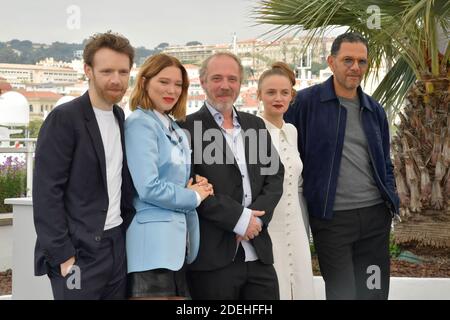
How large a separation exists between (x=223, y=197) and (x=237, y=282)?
0.35m

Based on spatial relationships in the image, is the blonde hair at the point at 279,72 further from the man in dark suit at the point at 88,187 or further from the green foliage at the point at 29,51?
the green foliage at the point at 29,51

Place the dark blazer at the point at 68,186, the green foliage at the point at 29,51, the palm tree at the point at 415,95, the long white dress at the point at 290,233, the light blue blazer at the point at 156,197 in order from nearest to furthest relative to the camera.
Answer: the dark blazer at the point at 68,186 → the light blue blazer at the point at 156,197 → the long white dress at the point at 290,233 → the palm tree at the point at 415,95 → the green foliage at the point at 29,51

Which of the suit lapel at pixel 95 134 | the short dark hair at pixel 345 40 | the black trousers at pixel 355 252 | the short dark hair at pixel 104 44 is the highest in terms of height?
the short dark hair at pixel 345 40

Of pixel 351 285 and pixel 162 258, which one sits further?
pixel 351 285

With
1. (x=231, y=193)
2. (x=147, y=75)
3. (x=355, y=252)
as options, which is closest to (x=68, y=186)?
(x=147, y=75)

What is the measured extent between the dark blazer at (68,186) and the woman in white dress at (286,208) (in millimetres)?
1008

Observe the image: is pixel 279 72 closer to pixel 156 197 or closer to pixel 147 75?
pixel 147 75

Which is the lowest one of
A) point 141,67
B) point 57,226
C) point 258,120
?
point 57,226

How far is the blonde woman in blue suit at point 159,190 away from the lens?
2342 millimetres

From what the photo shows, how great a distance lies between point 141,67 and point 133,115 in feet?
0.68

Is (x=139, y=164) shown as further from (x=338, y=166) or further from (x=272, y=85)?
(x=338, y=166)

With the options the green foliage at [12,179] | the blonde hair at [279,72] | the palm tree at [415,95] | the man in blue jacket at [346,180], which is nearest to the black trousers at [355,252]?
the man in blue jacket at [346,180]

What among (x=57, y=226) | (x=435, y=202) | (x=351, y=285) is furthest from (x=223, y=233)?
(x=435, y=202)

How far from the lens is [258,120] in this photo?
Answer: 2.82 meters
